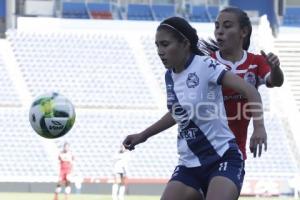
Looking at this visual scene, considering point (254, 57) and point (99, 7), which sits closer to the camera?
point (254, 57)

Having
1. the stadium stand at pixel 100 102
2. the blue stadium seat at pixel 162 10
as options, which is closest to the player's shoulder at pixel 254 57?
the stadium stand at pixel 100 102

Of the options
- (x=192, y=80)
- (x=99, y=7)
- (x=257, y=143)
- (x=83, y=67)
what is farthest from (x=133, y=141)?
(x=99, y=7)

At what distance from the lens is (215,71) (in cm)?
660

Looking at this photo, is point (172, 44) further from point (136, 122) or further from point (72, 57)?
point (72, 57)

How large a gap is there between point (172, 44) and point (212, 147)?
0.80 metres

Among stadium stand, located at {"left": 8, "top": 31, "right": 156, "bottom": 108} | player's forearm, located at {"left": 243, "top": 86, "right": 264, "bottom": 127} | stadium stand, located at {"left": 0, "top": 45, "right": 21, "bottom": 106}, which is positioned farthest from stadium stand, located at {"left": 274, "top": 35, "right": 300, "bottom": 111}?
player's forearm, located at {"left": 243, "top": 86, "right": 264, "bottom": 127}

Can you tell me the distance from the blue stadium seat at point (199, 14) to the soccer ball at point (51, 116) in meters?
28.6

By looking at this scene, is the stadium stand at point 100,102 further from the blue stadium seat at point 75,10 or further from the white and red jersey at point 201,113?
the white and red jersey at point 201,113

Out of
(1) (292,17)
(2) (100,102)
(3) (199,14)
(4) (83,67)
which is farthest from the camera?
(1) (292,17)

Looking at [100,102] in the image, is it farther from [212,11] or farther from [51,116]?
[51,116]

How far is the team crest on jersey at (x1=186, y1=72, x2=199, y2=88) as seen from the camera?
6648mm

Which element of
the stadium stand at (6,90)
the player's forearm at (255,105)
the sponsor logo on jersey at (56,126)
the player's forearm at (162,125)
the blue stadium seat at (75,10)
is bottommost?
the stadium stand at (6,90)

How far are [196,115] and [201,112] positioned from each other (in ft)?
0.14

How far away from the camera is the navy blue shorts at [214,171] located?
6578 mm
